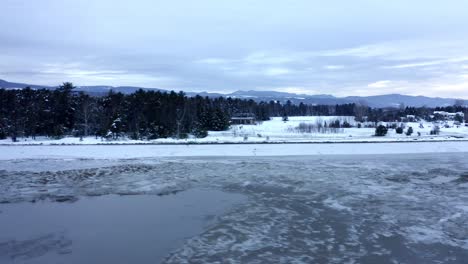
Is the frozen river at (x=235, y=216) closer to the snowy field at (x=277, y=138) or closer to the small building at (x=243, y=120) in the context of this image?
the snowy field at (x=277, y=138)

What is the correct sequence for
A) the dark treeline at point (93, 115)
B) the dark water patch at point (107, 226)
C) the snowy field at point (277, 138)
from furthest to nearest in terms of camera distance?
the dark treeline at point (93, 115), the snowy field at point (277, 138), the dark water patch at point (107, 226)

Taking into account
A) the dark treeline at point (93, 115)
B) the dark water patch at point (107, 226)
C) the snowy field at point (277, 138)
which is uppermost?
the dark treeline at point (93, 115)

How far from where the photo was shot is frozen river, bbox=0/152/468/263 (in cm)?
718

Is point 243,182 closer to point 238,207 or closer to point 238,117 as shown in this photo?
point 238,207

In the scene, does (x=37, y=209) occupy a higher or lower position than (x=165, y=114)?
lower

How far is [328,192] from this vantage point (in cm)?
→ 1259

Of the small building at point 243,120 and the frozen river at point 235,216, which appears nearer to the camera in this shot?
the frozen river at point 235,216

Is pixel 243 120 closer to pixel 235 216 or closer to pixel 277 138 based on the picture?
pixel 277 138

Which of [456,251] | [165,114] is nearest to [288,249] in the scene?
[456,251]

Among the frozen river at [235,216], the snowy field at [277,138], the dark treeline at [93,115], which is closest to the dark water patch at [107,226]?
the frozen river at [235,216]

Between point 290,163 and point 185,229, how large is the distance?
12247 mm

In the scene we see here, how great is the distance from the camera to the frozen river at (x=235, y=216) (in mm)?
7180

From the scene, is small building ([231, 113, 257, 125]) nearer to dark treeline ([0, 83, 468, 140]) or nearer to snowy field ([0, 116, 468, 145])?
snowy field ([0, 116, 468, 145])

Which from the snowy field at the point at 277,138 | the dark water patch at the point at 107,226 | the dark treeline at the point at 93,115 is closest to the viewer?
the dark water patch at the point at 107,226
